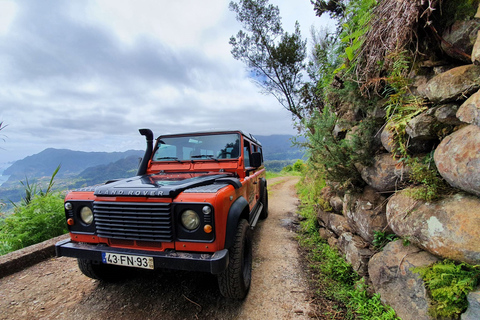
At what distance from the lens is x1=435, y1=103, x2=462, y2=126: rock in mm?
1602

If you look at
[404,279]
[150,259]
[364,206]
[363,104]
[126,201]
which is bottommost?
[404,279]

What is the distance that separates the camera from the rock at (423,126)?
5.75 feet

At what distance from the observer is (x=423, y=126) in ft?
5.81

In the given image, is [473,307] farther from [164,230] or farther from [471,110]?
[164,230]

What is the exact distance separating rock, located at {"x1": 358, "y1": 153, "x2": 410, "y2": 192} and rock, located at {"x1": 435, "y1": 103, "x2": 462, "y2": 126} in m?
0.47

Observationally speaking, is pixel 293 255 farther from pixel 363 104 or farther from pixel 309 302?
pixel 363 104

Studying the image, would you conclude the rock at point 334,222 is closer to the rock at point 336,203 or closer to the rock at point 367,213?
the rock at point 336,203

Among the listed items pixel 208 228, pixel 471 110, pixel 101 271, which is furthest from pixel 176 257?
pixel 471 110

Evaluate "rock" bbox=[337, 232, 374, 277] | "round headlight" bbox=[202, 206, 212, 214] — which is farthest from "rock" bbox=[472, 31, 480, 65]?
"round headlight" bbox=[202, 206, 212, 214]

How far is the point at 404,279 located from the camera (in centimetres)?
182

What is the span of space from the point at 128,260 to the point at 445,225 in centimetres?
278

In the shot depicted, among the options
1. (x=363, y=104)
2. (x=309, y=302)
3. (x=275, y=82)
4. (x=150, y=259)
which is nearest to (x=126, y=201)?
(x=150, y=259)

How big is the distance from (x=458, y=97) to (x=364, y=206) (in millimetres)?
1432

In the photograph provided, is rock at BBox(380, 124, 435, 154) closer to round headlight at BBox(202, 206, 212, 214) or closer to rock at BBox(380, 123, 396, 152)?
rock at BBox(380, 123, 396, 152)
